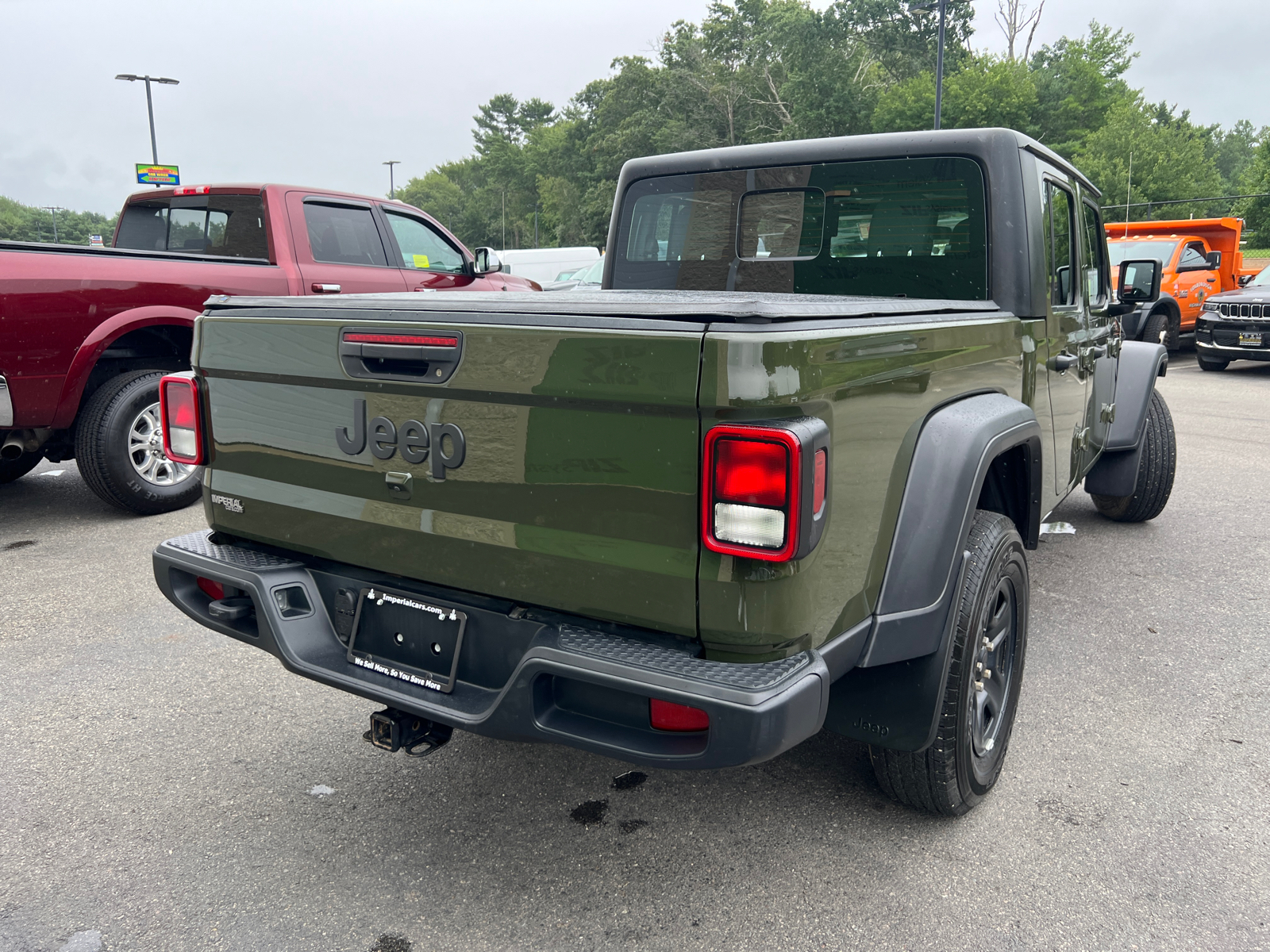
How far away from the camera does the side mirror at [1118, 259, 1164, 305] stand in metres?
4.34

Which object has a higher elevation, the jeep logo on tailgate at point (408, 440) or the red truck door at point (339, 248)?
the red truck door at point (339, 248)

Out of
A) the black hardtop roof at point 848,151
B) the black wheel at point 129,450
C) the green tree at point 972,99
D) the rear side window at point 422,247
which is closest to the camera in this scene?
the black hardtop roof at point 848,151

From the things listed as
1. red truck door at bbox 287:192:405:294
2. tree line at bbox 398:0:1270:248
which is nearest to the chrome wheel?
red truck door at bbox 287:192:405:294

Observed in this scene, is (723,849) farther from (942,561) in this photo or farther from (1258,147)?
(1258,147)

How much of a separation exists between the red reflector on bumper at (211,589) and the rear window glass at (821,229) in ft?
6.85

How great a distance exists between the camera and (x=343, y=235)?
702 cm

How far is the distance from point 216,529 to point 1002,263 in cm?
256

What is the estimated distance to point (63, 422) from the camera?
17.7ft

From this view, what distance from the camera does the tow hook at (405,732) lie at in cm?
237

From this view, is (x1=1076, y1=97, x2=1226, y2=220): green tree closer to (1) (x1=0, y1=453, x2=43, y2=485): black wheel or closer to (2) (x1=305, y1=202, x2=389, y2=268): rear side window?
(2) (x1=305, y1=202, x2=389, y2=268): rear side window

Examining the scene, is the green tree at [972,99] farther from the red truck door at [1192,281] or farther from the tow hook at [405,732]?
the tow hook at [405,732]

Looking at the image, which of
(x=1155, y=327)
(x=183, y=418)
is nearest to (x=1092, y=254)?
(x=183, y=418)

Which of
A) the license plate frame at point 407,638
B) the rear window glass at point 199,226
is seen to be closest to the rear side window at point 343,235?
the rear window glass at point 199,226

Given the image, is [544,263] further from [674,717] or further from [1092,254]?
[674,717]
